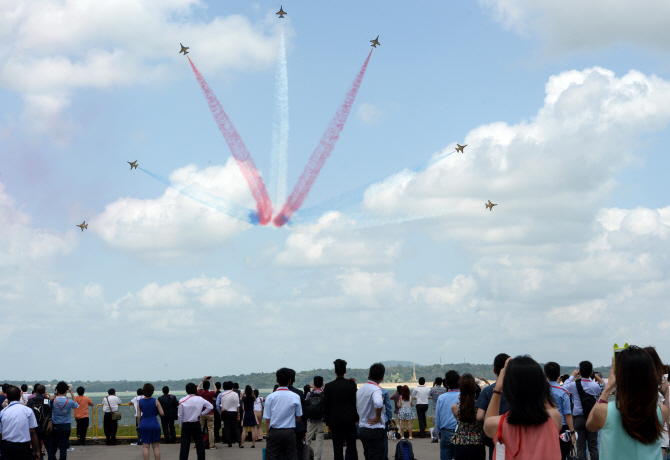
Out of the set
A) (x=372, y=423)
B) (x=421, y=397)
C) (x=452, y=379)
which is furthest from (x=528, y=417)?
(x=421, y=397)

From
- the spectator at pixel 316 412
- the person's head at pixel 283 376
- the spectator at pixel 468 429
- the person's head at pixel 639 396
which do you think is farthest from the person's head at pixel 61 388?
the person's head at pixel 639 396

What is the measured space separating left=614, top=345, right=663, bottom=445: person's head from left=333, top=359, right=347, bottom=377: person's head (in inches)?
265

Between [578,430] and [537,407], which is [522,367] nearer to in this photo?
[537,407]

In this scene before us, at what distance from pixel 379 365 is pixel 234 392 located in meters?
9.54

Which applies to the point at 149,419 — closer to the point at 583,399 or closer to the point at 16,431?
the point at 16,431

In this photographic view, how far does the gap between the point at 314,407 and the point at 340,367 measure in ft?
5.76

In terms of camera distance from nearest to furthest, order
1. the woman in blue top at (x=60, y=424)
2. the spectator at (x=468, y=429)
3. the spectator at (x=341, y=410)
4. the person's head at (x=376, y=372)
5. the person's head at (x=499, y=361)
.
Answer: the person's head at (x=499, y=361) → the spectator at (x=468, y=429) → the person's head at (x=376, y=372) → the spectator at (x=341, y=410) → the woman in blue top at (x=60, y=424)

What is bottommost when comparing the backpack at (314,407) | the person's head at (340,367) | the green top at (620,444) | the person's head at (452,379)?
the backpack at (314,407)

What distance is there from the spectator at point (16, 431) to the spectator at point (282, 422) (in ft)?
11.5

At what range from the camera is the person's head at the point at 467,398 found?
723 cm

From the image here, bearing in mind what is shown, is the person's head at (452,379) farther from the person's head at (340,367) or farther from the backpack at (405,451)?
the backpack at (405,451)

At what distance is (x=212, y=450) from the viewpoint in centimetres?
1789

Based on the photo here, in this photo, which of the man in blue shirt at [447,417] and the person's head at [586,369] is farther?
the person's head at [586,369]

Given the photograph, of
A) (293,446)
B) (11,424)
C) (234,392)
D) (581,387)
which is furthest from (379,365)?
(234,392)
